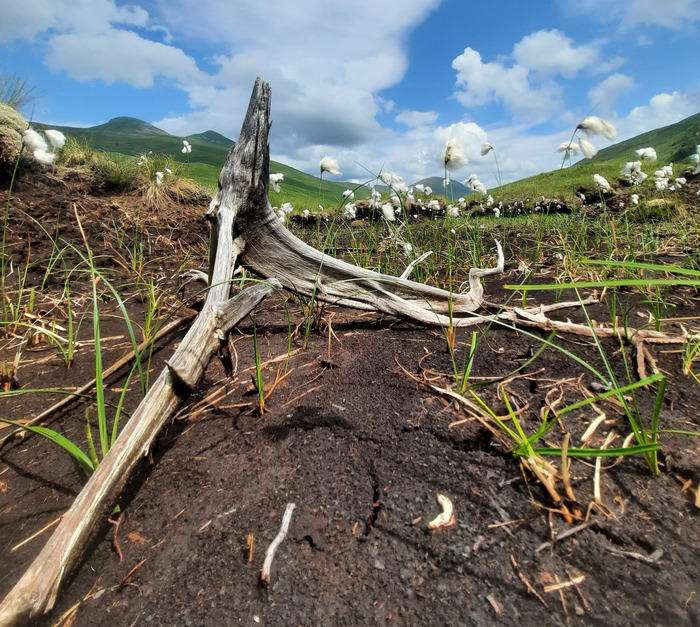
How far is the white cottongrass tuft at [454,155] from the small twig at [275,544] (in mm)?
3089

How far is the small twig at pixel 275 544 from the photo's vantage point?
3.02ft

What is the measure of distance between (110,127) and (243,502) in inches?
2880

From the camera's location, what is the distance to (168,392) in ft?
4.26

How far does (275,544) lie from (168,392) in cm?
68

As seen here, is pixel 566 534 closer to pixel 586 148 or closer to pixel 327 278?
pixel 327 278

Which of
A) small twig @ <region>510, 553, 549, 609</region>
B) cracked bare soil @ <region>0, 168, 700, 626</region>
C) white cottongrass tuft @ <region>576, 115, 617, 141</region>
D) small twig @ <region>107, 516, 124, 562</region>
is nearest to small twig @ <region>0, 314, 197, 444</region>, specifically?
cracked bare soil @ <region>0, 168, 700, 626</region>

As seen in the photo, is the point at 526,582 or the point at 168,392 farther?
the point at 168,392

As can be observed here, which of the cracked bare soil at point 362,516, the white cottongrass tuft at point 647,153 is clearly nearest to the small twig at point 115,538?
the cracked bare soil at point 362,516

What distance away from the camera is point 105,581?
36.8 inches

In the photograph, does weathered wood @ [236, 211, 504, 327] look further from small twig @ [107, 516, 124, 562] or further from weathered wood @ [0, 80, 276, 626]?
small twig @ [107, 516, 124, 562]

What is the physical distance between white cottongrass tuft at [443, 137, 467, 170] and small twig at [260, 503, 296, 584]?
10.1ft

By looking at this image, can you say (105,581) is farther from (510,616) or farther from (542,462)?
(542,462)

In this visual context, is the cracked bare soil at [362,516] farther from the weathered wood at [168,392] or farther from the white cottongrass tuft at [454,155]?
the white cottongrass tuft at [454,155]

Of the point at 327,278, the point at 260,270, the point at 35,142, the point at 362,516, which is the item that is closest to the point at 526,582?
the point at 362,516
